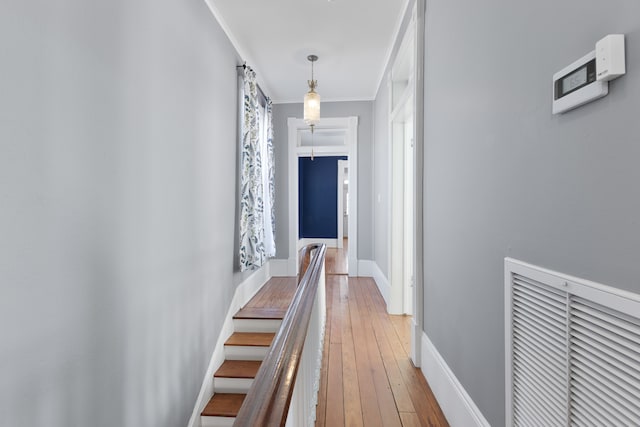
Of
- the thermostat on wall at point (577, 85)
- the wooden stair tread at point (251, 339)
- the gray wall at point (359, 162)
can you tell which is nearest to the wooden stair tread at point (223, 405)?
the wooden stair tread at point (251, 339)

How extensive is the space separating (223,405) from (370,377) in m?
1.29

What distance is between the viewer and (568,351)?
78 cm

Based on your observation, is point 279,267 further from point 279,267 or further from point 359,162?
point 359,162

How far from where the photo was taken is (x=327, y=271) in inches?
214

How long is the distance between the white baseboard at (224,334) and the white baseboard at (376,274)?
1623mm

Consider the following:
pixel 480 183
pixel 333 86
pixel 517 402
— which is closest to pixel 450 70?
pixel 480 183

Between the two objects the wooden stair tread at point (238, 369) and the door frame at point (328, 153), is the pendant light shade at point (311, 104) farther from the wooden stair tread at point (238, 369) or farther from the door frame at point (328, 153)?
the wooden stair tread at point (238, 369)

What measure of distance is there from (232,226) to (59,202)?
2090 millimetres

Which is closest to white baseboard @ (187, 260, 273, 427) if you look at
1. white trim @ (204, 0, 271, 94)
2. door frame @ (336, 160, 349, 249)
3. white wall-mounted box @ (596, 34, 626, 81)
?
white trim @ (204, 0, 271, 94)

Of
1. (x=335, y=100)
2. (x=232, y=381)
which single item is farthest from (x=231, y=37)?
(x=232, y=381)

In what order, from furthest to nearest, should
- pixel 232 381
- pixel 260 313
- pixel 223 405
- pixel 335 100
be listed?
pixel 335 100 < pixel 260 313 < pixel 232 381 < pixel 223 405

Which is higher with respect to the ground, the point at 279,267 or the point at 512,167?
the point at 512,167

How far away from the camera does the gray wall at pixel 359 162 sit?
16.2ft

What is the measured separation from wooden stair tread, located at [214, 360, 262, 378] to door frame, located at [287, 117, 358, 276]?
2.21m
